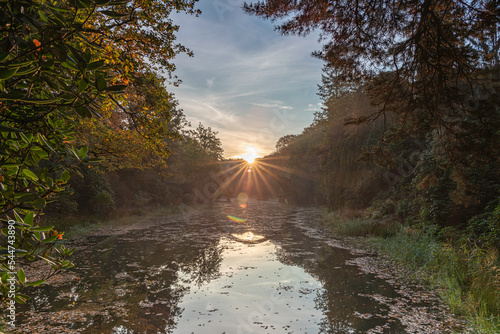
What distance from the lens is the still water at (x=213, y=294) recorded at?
538 cm

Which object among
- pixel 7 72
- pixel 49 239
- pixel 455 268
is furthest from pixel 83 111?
pixel 455 268

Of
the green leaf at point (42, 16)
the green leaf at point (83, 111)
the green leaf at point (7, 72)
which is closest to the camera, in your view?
the green leaf at point (7, 72)

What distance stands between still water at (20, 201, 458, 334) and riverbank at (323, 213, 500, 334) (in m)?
1.19

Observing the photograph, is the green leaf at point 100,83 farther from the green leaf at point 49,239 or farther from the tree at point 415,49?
the tree at point 415,49

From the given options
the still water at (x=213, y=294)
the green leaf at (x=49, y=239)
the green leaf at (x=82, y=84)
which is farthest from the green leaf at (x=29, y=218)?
the still water at (x=213, y=294)

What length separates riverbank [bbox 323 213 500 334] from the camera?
531 cm

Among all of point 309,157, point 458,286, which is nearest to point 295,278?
point 458,286

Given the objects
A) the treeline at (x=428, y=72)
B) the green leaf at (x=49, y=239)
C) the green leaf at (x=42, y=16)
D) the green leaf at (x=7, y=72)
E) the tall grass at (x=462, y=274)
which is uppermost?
the treeline at (x=428, y=72)

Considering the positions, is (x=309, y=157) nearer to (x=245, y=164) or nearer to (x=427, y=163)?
(x=427, y=163)

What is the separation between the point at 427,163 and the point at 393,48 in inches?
328

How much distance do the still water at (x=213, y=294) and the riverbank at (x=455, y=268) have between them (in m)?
1.19

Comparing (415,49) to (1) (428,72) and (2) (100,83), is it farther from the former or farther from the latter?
(2) (100,83)

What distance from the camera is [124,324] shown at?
5.28m

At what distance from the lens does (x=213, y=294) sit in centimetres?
705
